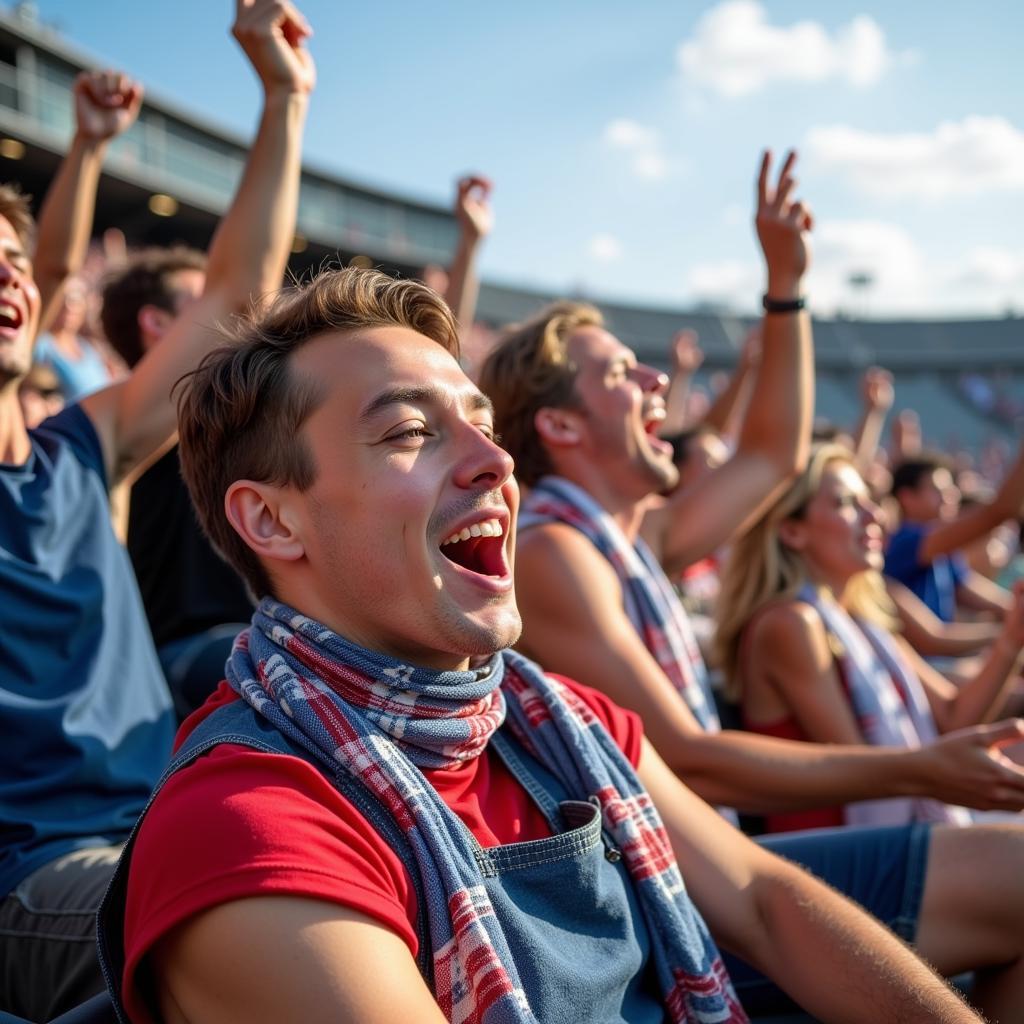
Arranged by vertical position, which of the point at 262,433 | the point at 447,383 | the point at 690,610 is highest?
the point at 447,383

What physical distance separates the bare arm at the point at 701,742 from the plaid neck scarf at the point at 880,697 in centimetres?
83

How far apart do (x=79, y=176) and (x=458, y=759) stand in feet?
8.42

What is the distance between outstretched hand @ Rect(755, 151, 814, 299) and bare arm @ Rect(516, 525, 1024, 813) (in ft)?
3.84

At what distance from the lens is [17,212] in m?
2.47

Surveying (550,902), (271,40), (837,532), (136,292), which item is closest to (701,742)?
(550,902)

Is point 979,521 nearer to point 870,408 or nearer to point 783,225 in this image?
point 870,408

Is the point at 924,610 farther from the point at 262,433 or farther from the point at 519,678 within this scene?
the point at 262,433

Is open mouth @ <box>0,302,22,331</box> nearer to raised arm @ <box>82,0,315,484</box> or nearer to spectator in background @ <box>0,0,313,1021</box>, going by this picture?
spectator in background @ <box>0,0,313,1021</box>

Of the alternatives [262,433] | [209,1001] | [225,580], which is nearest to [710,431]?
[225,580]

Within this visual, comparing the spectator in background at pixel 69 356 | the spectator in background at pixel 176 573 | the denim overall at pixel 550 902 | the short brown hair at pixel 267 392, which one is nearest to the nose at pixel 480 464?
the short brown hair at pixel 267 392

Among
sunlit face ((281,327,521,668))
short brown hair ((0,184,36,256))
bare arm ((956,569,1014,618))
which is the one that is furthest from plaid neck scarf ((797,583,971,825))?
bare arm ((956,569,1014,618))

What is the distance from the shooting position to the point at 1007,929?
1811 millimetres

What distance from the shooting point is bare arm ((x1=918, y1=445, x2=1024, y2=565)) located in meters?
4.85

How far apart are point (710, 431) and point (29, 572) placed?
4.51 meters
